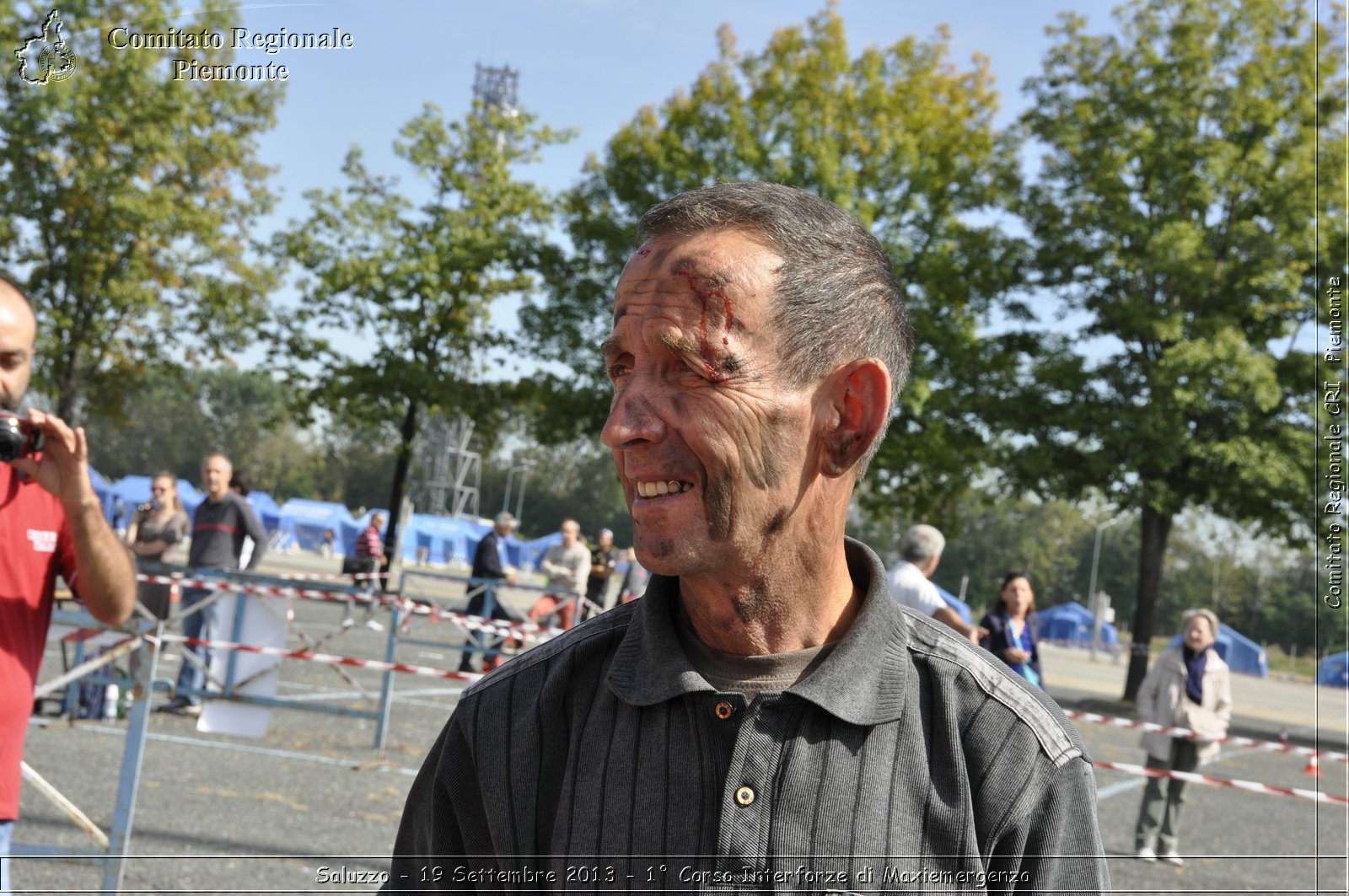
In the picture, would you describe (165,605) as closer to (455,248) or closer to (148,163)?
(148,163)

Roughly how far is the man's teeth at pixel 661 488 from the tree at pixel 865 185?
72.5 feet

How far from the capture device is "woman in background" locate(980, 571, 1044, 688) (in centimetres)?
855

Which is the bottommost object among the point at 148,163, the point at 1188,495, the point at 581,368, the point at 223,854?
the point at 223,854

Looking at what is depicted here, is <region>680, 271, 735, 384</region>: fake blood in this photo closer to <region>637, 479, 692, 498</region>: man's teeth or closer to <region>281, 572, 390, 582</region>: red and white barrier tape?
<region>637, 479, 692, 498</region>: man's teeth

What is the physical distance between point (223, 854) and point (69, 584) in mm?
3314

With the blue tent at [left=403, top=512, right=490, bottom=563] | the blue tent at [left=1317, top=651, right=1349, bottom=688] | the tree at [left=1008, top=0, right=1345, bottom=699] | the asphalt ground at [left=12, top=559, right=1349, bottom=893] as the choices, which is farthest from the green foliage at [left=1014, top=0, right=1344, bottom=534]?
the blue tent at [left=403, top=512, right=490, bottom=563]

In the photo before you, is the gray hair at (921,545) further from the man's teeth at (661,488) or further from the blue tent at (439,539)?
the blue tent at (439,539)

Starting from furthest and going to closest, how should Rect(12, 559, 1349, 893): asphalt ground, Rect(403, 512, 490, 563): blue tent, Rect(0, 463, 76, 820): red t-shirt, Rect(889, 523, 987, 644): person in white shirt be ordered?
Rect(403, 512, 490, 563): blue tent, Rect(889, 523, 987, 644): person in white shirt, Rect(12, 559, 1349, 893): asphalt ground, Rect(0, 463, 76, 820): red t-shirt

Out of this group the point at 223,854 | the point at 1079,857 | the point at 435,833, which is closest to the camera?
the point at 1079,857

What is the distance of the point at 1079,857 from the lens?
1441mm

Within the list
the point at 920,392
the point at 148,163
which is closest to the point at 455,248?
the point at 148,163

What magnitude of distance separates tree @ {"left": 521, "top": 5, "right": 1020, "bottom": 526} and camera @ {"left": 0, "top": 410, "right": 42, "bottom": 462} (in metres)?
21.0

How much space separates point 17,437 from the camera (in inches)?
117

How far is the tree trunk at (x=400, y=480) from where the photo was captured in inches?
1025
